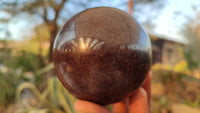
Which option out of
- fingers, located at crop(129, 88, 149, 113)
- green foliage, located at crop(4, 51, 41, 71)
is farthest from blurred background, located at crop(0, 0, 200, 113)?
fingers, located at crop(129, 88, 149, 113)

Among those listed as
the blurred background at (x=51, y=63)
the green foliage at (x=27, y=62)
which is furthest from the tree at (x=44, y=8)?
the green foliage at (x=27, y=62)

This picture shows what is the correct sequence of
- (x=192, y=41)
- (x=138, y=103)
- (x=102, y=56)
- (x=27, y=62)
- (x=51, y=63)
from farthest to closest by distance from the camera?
(x=27, y=62) < (x=192, y=41) < (x=51, y=63) < (x=138, y=103) < (x=102, y=56)

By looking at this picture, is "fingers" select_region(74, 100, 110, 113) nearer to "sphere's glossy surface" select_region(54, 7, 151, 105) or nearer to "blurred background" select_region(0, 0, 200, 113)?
"sphere's glossy surface" select_region(54, 7, 151, 105)

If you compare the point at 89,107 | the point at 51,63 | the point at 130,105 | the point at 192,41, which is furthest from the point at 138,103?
the point at 192,41

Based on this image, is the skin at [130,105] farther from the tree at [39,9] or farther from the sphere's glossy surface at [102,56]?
the tree at [39,9]

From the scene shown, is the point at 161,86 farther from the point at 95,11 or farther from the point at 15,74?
the point at 95,11

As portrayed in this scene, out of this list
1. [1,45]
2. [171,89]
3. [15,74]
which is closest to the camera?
[15,74]

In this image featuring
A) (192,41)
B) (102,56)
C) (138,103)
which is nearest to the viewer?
(102,56)

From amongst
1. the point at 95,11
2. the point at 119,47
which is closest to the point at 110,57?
the point at 119,47

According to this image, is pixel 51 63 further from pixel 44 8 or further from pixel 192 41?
pixel 192 41
